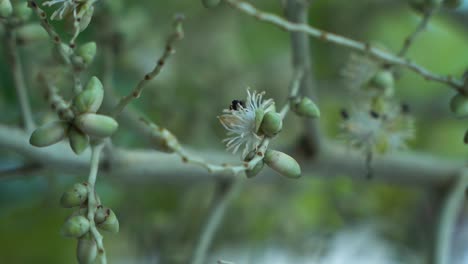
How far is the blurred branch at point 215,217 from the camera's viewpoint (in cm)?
76

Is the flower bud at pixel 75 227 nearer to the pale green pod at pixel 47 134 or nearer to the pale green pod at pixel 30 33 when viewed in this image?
the pale green pod at pixel 47 134

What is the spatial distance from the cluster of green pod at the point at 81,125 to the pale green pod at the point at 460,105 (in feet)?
0.99

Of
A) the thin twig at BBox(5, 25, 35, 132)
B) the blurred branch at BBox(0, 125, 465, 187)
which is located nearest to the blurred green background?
the blurred branch at BBox(0, 125, 465, 187)

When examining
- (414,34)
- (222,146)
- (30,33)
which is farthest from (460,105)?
(222,146)

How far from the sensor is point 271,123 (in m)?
0.50

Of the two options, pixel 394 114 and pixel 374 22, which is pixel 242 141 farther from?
pixel 374 22

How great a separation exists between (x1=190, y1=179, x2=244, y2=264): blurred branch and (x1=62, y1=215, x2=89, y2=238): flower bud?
293 mm

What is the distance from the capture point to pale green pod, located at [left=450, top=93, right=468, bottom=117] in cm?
60

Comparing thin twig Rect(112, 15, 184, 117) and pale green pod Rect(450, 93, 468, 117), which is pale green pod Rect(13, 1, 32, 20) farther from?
pale green pod Rect(450, 93, 468, 117)

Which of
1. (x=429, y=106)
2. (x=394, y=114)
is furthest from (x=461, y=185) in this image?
(x=429, y=106)

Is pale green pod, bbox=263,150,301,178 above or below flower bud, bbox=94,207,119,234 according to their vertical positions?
above

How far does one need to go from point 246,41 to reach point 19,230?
532mm

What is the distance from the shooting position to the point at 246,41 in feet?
4.36

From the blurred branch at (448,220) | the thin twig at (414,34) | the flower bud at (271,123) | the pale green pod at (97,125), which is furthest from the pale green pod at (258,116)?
the blurred branch at (448,220)
